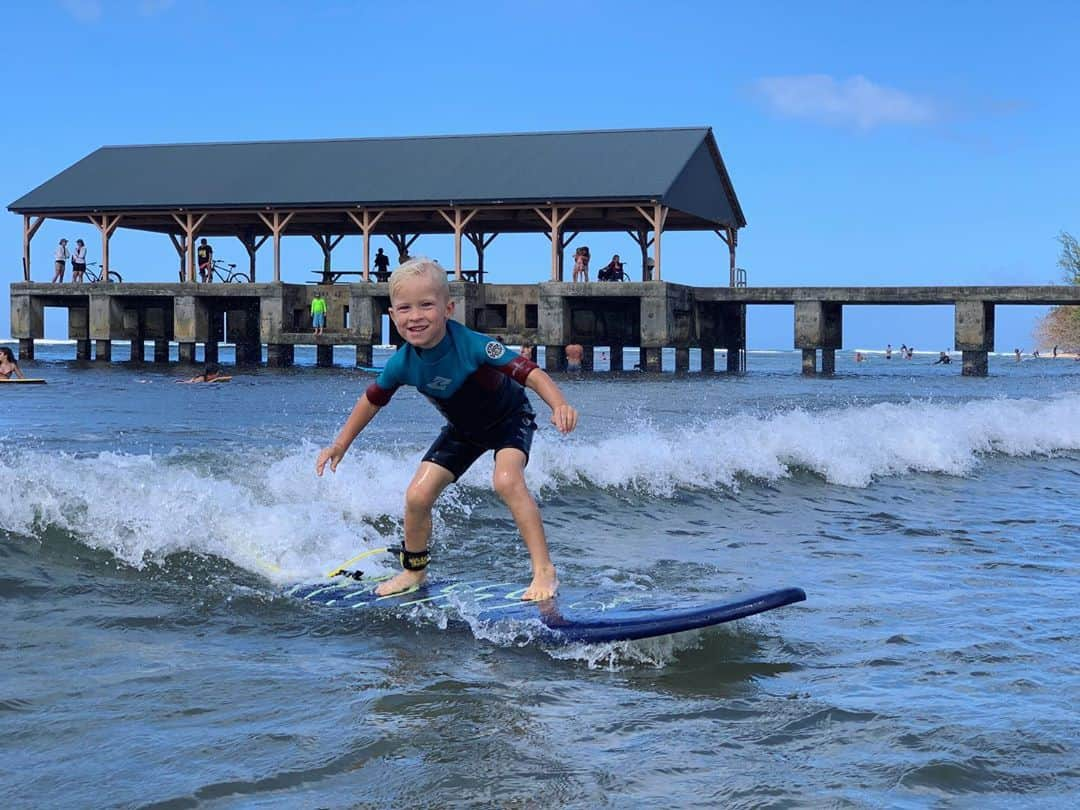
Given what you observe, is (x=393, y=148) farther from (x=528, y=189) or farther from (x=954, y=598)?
(x=954, y=598)

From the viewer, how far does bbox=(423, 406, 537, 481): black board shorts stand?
5.77m

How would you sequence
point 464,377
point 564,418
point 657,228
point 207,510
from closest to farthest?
point 564,418 < point 464,377 < point 207,510 < point 657,228

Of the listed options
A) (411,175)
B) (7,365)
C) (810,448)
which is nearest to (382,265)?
(411,175)

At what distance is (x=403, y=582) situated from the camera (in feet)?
20.0

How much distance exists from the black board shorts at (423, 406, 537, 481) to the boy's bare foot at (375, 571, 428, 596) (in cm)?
60

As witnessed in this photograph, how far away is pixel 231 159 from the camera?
151 feet

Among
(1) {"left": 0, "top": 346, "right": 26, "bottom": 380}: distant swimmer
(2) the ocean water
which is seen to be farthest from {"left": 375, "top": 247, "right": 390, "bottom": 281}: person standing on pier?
(2) the ocean water

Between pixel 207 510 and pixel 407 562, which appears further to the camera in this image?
pixel 207 510

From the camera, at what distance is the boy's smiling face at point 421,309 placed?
5352mm

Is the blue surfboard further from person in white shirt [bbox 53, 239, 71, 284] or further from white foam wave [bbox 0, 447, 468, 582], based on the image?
person in white shirt [bbox 53, 239, 71, 284]

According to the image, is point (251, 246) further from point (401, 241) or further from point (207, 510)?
point (207, 510)

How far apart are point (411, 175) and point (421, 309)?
36789mm

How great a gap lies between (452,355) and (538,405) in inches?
659

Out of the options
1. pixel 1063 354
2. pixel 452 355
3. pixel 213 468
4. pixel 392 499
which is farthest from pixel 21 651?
pixel 1063 354
